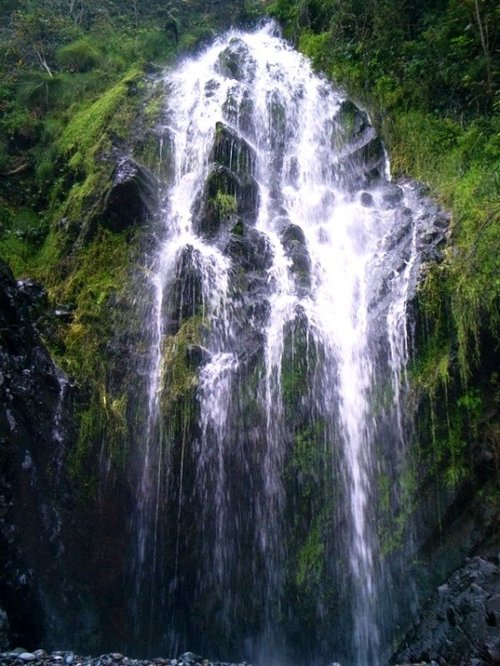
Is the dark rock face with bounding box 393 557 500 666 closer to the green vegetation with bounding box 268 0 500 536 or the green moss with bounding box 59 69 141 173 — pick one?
the green vegetation with bounding box 268 0 500 536

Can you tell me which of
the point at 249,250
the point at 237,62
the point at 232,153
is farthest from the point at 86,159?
the point at 237,62

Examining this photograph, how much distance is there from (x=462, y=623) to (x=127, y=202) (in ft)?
30.4

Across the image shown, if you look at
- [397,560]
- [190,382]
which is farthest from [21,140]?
[397,560]

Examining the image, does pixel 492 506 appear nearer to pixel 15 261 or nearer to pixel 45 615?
pixel 45 615

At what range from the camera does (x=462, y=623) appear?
6.45 meters

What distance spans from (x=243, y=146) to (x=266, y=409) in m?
6.75

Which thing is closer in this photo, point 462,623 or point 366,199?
point 462,623

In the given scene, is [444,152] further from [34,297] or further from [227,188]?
[34,297]

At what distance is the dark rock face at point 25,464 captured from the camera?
7.01 meters

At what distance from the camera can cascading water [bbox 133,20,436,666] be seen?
8.07 metres

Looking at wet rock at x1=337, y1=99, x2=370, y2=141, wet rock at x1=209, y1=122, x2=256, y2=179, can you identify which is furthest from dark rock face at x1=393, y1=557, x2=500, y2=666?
wet rock at x1=337, y1=99, x2=370, y2=141

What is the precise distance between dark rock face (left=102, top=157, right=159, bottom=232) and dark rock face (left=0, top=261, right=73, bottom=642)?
3308 mm

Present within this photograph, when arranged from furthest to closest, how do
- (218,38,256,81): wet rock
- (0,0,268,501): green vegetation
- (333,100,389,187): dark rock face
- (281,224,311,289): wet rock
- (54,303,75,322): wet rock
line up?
(218,38,256,81): wet rock < (333,100,389,187): dark rock face < (281,224,311,289): wet rock < (54,303,75,322): wet rock < (0,0,268,501): green vegetation

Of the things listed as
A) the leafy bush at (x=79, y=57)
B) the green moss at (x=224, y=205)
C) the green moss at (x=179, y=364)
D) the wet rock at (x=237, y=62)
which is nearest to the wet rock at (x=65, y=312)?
the green moss at (x=179, y=364)
